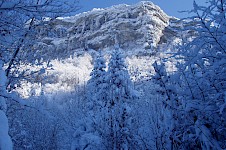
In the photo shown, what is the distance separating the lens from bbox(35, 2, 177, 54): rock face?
484 feet

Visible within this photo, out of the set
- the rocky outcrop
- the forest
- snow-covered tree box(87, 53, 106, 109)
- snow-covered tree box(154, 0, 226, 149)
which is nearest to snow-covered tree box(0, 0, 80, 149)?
the forest

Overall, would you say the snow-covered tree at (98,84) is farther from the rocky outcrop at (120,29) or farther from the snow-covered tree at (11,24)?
the rocky outcrop at (120,29)

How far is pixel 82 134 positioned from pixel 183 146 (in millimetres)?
10920

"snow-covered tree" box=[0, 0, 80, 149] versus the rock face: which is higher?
the rock face

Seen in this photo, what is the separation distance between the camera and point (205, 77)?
4.24 metres

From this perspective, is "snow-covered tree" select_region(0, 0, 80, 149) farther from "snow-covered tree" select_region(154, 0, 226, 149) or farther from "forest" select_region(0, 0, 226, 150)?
"snow-covered tree" select_region(154, 0, 226, 149)

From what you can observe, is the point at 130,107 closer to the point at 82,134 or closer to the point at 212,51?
the point at 82,134

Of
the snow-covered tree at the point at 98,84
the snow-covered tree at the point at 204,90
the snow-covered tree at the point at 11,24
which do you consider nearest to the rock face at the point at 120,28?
the snow-covered tree at the point at 98,84

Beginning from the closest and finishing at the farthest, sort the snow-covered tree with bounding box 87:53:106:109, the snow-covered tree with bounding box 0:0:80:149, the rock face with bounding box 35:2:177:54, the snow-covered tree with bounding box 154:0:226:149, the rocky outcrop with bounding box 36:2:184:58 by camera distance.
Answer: the snow-covered tree with bounding box 0:0:80:149 → the snow-covered tree with bounding box 154:0:226:149 → the snow-covered tree with bounding box 87:53:106:109 → the rocky outcrop with bounding box 36:2:184:58 → the rock face with bounding box 35:2:177:54

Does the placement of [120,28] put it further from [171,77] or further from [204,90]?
[204,90]

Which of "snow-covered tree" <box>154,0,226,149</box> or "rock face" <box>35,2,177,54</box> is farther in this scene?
"rock face" <box>35,2,177,54</box>

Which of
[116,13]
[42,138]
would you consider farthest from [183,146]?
[116,13]

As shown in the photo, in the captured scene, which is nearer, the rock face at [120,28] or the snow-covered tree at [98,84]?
the snow-covered tree at [98,84]

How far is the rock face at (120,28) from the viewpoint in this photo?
148 meters
